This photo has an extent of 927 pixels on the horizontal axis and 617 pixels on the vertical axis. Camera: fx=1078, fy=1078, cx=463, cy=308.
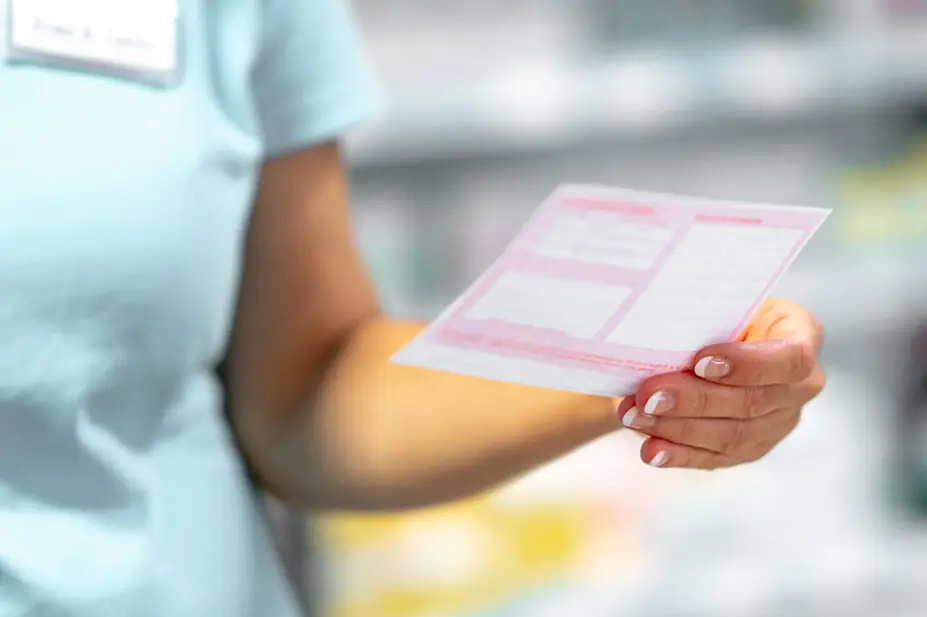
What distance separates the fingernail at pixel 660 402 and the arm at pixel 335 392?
168 mm

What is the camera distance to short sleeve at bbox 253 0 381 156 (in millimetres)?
677

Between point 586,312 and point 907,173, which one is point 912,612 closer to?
point 907,173

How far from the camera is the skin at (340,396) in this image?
2.32 ft

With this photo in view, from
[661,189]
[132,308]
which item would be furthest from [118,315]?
[661,189]

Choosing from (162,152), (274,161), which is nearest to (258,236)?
(274,161)

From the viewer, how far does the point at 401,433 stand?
0.73 meters

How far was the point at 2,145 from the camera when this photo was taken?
51 cm

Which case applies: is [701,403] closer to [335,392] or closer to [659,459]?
[659,459]

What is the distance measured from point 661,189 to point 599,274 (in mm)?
1314

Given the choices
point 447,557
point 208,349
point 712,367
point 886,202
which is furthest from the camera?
point 886,202

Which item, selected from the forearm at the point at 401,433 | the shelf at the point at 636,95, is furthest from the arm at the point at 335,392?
the shelf at the point at 636,95

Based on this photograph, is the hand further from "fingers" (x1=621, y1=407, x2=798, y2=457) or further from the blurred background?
the blurred background

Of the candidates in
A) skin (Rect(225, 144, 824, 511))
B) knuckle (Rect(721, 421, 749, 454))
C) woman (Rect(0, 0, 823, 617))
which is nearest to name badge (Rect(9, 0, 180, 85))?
woman (Rect(0, 0, 823, 617))

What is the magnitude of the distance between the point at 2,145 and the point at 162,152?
0.08 metres
